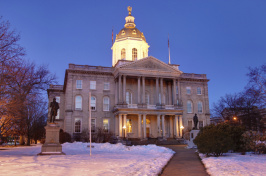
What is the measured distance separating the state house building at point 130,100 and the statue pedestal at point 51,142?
23522 millimetres

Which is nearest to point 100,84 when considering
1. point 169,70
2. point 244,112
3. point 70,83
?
point 70,83

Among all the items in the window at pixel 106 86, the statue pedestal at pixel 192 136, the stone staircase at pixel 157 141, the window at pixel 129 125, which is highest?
the window at pixel 106 86

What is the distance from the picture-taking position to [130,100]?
161 feet

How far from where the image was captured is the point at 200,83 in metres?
55.0

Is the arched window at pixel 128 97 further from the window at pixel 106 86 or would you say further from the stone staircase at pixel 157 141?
the stone staircase at pixel 157 141

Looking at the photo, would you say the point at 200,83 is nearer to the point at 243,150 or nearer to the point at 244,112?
the point at 244,112

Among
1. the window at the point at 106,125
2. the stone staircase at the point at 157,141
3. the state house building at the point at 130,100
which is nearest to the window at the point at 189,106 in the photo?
the state house building at the point at 130,100

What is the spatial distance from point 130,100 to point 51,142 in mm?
29564

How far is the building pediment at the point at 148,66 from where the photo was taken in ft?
152

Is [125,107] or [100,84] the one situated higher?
[100,84]

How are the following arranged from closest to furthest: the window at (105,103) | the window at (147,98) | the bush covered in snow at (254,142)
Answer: the bush covered in snow at (254,142) → the window at (105,103) → the window at (147,98)

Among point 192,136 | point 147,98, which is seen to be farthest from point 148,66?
point 192,136

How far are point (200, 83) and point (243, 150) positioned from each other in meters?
36.3

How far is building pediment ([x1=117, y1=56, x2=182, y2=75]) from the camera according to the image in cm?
4635
